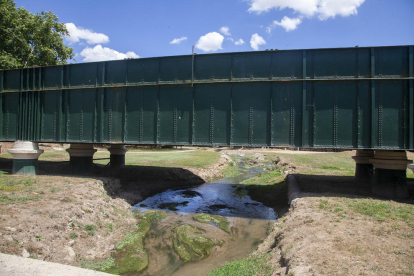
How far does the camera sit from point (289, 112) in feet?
44.5

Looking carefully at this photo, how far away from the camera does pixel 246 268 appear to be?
26.0ft

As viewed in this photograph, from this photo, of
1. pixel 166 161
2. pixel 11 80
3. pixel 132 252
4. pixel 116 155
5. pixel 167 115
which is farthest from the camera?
pixel 166 161

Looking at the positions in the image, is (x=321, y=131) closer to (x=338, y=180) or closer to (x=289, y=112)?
(x=289, y=112)

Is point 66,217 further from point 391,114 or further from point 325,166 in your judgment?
point 325,166

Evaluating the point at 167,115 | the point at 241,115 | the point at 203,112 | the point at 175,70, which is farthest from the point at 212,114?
the point at 175,70

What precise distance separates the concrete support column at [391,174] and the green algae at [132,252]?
41.8 ft

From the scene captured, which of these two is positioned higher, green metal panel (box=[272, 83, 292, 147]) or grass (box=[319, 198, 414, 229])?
green metal panel (box=[272, 83, 292, 147])

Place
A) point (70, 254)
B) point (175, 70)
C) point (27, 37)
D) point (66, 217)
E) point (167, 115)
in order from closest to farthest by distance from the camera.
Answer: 1. point (70, 254)
2. point (66, 217)
3. point (175, 70)
4. point (167, 115)
5. point (27, 37)

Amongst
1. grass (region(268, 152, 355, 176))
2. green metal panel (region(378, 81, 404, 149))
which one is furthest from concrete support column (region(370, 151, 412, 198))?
grass (region(268, 152, 355, 176))

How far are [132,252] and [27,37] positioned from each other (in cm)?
3547

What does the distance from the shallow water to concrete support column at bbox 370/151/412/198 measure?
6.23 metres

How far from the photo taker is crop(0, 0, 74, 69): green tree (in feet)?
96.8

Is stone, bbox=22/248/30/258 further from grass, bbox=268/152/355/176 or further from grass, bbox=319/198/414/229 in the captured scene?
grass, bbox=268/152/355/176

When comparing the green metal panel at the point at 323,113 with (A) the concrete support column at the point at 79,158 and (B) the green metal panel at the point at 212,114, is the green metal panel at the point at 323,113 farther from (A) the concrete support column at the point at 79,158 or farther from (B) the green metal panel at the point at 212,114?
(A) the concrete support column at the point at 79,158
